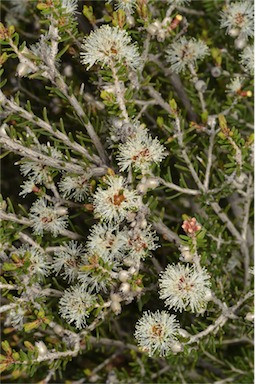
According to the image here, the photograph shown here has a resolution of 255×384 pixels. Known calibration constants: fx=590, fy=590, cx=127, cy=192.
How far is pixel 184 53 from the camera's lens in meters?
0.93

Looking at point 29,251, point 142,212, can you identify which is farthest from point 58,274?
point 142,212

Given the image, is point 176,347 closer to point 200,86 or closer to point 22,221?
point 22,221

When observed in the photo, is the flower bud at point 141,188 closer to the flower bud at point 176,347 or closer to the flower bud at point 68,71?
the flower bud at point 176,347

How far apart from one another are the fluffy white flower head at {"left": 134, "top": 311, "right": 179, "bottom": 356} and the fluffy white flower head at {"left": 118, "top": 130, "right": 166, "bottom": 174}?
19 cm

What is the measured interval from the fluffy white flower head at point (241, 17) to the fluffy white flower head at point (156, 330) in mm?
490

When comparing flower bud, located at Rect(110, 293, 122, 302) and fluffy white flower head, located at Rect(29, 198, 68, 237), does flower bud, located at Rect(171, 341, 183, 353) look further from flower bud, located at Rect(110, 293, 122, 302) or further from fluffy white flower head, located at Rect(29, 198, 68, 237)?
fluffy white flower head, located at Rect(29, 198, 68, 237)

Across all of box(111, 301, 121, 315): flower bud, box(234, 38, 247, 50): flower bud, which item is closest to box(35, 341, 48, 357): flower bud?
box(111, 301, 121, 315): flower bud

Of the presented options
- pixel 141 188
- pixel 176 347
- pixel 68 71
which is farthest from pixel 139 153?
pixel 68 71

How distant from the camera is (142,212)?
30.5 inches

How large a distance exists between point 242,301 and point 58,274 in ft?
0.91

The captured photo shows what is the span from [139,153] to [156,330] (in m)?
0.22

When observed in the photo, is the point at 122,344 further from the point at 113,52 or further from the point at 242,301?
the point at 113,52

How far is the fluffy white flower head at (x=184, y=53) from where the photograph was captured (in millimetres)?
934

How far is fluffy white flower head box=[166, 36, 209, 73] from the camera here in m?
0.93
